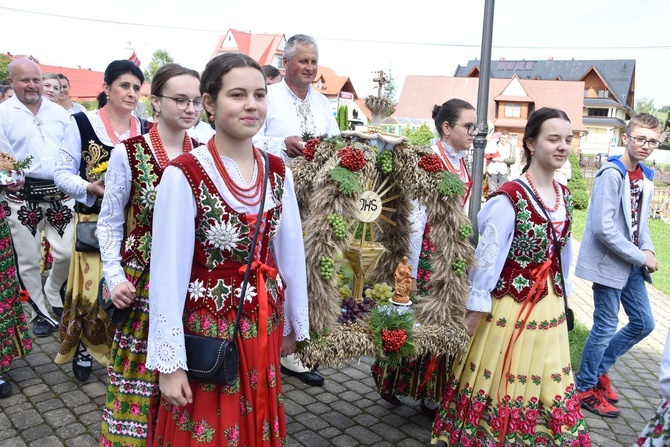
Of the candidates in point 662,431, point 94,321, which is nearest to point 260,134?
point 94,321

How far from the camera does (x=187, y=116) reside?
3.23 metres

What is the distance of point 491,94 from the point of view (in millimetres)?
46781

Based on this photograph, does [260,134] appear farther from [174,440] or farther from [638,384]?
[638,384]

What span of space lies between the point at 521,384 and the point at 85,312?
313 centimetres

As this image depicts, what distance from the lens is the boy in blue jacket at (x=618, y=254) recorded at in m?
4.49

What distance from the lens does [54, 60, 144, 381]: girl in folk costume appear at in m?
4.04

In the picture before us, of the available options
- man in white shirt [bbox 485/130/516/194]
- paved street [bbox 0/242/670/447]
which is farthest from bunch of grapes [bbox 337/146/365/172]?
man in white shirt [bbox 485/130/516/194]

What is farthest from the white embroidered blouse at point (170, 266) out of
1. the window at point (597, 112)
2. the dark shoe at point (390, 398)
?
the window at point (597, 112)

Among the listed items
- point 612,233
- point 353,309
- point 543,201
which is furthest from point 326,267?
point 612,233

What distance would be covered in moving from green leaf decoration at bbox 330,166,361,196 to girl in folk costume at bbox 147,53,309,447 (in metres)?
0.67

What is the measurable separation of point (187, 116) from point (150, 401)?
155 centimetres

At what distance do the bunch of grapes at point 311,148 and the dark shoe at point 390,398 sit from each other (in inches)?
80.6

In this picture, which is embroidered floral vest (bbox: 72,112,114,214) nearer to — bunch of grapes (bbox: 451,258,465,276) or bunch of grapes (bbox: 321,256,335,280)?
bunch of grapes (bbox: 321,256,335,280)

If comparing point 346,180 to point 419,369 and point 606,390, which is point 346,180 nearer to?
point 419,369
